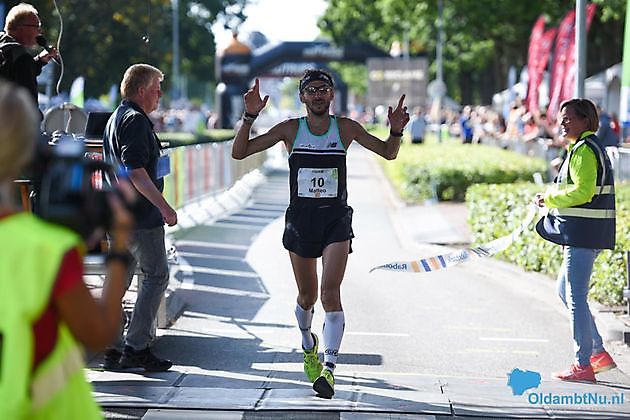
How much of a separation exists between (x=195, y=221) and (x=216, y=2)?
6612cm

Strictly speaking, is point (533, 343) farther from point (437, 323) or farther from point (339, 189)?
point (339, 189)

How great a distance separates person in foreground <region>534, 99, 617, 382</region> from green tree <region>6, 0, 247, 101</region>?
3862 mm

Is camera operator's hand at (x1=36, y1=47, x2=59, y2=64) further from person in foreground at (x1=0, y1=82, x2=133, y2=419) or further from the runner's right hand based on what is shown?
person in foreground at (x1=0, y1=82, x2=133, y2=419)

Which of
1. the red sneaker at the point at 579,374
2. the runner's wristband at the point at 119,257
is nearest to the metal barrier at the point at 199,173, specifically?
the red sneaker at the point at 579,374

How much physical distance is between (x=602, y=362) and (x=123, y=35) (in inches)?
1351

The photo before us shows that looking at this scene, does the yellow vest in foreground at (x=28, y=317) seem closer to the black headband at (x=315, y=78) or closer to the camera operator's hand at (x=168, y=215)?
the black headband at (x=315, y=78)

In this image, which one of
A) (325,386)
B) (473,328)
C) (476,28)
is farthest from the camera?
(476,28)

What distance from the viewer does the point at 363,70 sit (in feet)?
374

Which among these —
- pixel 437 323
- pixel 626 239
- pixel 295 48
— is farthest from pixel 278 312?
pixel 295 48

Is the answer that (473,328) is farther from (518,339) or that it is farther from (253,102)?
(253,102)

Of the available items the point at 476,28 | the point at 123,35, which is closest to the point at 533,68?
the point at 476,28

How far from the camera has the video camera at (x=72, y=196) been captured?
311 cm

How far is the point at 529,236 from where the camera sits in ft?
41.6

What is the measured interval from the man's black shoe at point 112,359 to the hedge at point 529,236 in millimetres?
4043
